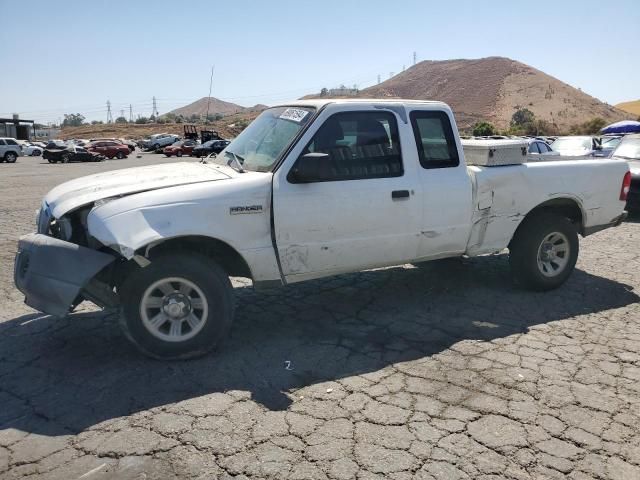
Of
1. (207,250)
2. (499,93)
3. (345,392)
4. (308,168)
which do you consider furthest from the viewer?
(499,93)

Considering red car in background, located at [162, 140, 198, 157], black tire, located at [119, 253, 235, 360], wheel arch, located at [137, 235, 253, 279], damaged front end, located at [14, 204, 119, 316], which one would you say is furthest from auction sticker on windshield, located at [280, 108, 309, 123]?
red car in background, located at [162, 140, 198, 157]

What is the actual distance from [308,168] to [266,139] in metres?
0.80

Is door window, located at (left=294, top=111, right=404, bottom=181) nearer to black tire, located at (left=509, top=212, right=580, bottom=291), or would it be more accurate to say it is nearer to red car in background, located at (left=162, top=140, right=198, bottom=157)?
black tire, located at (left=509, top=212, right=580, bottom=291)

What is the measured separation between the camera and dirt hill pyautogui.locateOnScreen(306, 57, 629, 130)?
76938 mm

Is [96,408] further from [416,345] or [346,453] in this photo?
[416,345]

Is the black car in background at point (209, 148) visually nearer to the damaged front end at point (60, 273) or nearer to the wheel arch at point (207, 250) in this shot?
the wheel arch at point (207, 250)

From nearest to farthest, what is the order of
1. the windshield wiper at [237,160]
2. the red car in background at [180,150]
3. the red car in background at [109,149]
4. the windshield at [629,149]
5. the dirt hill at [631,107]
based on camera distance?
the windshield wiper at [237,160]
the windshield at [629,149]
the red car in background at [180,150]
the red car in background at [109,149]
the dirt hill at [631,107]

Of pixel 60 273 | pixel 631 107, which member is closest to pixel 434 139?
pixel 60 273

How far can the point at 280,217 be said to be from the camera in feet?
14.0

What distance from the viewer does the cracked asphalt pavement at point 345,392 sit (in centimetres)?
291

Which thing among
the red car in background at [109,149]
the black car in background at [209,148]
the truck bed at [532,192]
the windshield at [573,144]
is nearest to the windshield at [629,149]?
the windshield at [573,144]

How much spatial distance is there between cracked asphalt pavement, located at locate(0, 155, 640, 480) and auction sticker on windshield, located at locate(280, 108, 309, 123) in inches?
73.0

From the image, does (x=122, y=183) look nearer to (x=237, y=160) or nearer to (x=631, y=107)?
(x=237, y=160)

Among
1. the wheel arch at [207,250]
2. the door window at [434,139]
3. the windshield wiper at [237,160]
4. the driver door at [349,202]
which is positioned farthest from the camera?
the door window at [434,139]
